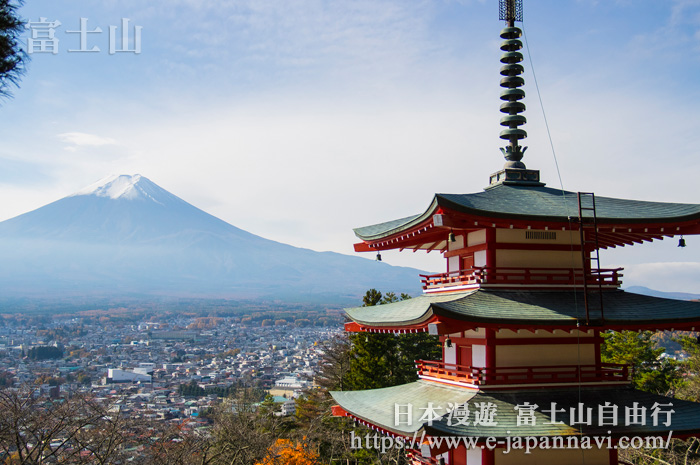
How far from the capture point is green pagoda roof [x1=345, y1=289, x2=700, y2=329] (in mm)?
9805

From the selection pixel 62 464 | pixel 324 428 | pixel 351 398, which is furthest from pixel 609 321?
pixel 324 428

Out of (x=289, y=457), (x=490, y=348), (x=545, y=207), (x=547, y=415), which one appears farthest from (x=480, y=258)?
Answer: (x=289, y=457)

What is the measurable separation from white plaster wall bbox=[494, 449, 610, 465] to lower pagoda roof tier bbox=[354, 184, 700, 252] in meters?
3.84

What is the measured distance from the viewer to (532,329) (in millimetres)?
10148

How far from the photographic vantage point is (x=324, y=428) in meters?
27.8

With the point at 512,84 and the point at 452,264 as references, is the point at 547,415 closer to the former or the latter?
the point at 452,264

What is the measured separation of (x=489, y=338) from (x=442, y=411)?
1.52 meters

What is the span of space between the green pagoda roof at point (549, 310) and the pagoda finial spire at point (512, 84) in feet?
11.0

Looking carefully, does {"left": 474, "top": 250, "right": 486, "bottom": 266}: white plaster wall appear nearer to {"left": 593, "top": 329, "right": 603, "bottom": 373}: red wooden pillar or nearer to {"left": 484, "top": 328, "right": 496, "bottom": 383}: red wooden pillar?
{"left": 484, "top": 328, "right": 496, "bottom": 383}: red wooden pillar

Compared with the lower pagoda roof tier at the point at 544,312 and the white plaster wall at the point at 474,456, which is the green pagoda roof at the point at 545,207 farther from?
the white plaster wall at the point at 474,456

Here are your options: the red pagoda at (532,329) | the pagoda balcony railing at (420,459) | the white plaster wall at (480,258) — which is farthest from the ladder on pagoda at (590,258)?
the pagoda balcony railing at (420,459)

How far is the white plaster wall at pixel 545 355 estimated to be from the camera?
35.7 feet

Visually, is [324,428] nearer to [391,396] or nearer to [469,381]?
[391,396]

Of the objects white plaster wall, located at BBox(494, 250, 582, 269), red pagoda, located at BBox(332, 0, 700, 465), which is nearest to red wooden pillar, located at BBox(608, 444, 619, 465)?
red pagoda, located at BBox(332, 0, 700, 465)
